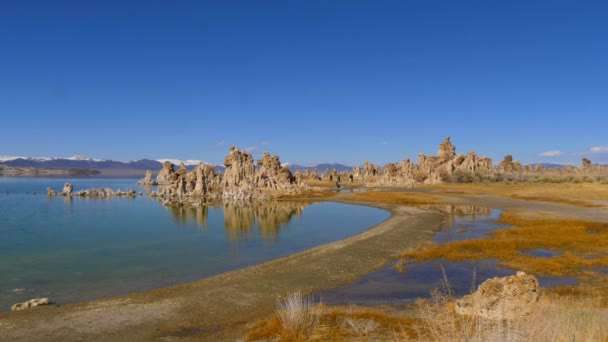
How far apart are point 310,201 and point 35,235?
4834 centimetres

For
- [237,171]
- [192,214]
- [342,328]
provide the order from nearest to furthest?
[342,328]
[192,214]
[237,171]

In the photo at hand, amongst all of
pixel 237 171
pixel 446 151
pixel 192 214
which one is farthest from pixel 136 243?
pixel 446 151

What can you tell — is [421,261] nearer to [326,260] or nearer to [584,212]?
[326,260]

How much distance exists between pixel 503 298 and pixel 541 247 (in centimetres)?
1821

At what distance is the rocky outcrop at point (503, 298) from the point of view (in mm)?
12305

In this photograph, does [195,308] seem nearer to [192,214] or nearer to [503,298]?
[503,298]

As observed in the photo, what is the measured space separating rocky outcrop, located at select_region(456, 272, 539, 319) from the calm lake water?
1515cm

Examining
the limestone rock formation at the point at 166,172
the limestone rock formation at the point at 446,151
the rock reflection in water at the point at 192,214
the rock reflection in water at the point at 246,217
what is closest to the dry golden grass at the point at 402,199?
the rock reflection in water at the point at 246,217

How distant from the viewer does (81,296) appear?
18.7 m

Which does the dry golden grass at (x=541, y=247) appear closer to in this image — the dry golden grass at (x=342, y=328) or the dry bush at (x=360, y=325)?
the dry golden grass at (x=342, y=328)

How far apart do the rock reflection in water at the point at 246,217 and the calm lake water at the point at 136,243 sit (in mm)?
109

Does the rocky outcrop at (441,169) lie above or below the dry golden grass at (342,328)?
above

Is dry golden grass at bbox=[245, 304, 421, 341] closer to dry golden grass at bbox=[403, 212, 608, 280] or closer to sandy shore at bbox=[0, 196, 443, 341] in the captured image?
sandy shore at bbox=[0, 196, 443, 341]

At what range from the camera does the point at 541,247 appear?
91.0 feet
